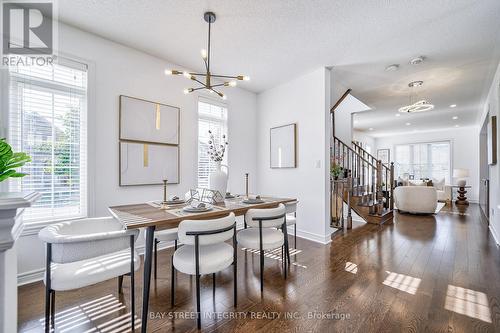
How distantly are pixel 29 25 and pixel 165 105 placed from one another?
1559 millimetres

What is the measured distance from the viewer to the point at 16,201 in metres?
0.98

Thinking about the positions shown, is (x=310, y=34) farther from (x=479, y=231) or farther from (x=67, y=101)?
(x=479, y=231)

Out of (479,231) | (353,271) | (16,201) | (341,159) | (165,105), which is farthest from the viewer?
(341,159)

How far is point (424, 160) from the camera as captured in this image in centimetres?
941

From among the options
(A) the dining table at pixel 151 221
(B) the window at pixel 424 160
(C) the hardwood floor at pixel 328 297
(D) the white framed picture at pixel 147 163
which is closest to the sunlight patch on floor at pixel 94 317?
(C) the hardwood floor at pixel 328 297

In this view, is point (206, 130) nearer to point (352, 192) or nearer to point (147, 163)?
point (147, 163)

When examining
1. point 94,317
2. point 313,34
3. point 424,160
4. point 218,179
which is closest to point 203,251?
point 218,179

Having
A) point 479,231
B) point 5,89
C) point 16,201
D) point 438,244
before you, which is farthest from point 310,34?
point 479,231

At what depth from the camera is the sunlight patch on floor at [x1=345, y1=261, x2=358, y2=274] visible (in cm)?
253

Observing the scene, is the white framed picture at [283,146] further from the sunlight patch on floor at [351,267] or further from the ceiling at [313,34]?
the sunlight patch on floor at [351,267]

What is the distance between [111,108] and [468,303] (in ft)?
14.0

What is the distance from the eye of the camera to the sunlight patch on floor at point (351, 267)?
2530mm

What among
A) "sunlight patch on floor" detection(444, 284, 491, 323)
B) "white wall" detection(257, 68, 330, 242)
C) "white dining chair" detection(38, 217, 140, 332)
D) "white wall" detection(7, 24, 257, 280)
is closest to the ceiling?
"white wall" detection(7, 24, 257, 280)
